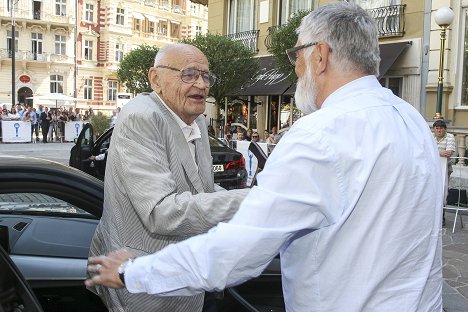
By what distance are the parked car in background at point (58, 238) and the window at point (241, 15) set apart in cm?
1888

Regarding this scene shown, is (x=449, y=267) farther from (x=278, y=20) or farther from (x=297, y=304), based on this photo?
(x=278, y=20)

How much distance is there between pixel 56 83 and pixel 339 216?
54824 mm

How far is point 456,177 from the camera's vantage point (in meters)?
10.3

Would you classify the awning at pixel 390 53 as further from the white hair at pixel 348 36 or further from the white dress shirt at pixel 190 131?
the white hair at pixel 348 36

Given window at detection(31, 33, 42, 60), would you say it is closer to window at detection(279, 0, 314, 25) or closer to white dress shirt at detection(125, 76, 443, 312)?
window at detection(279, 0, 314, 25)

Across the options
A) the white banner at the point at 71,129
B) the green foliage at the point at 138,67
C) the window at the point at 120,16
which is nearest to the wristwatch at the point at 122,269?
the green foliage at the point at 138,67

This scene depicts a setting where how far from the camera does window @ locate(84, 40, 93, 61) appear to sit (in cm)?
5578

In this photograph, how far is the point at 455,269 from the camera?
6094 millimetres

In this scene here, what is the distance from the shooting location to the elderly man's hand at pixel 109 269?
154 cm

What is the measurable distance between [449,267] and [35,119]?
2341 cm

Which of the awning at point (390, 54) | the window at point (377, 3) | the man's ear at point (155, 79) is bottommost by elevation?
the man's ear at point (155, 79)

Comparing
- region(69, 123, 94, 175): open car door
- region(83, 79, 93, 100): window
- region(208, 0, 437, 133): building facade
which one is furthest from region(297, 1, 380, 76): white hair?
region(83, 79, 93, 100): window

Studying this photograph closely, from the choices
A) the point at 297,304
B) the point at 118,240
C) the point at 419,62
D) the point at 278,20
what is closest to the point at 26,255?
the point at 118,240

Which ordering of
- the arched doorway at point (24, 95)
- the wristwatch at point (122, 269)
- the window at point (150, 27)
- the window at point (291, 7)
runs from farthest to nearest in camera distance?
the window at point (150, 27)
the arched doorway at point (24, 95)
the window at point (291, 7)
the wristwatch at point (122, 269)
